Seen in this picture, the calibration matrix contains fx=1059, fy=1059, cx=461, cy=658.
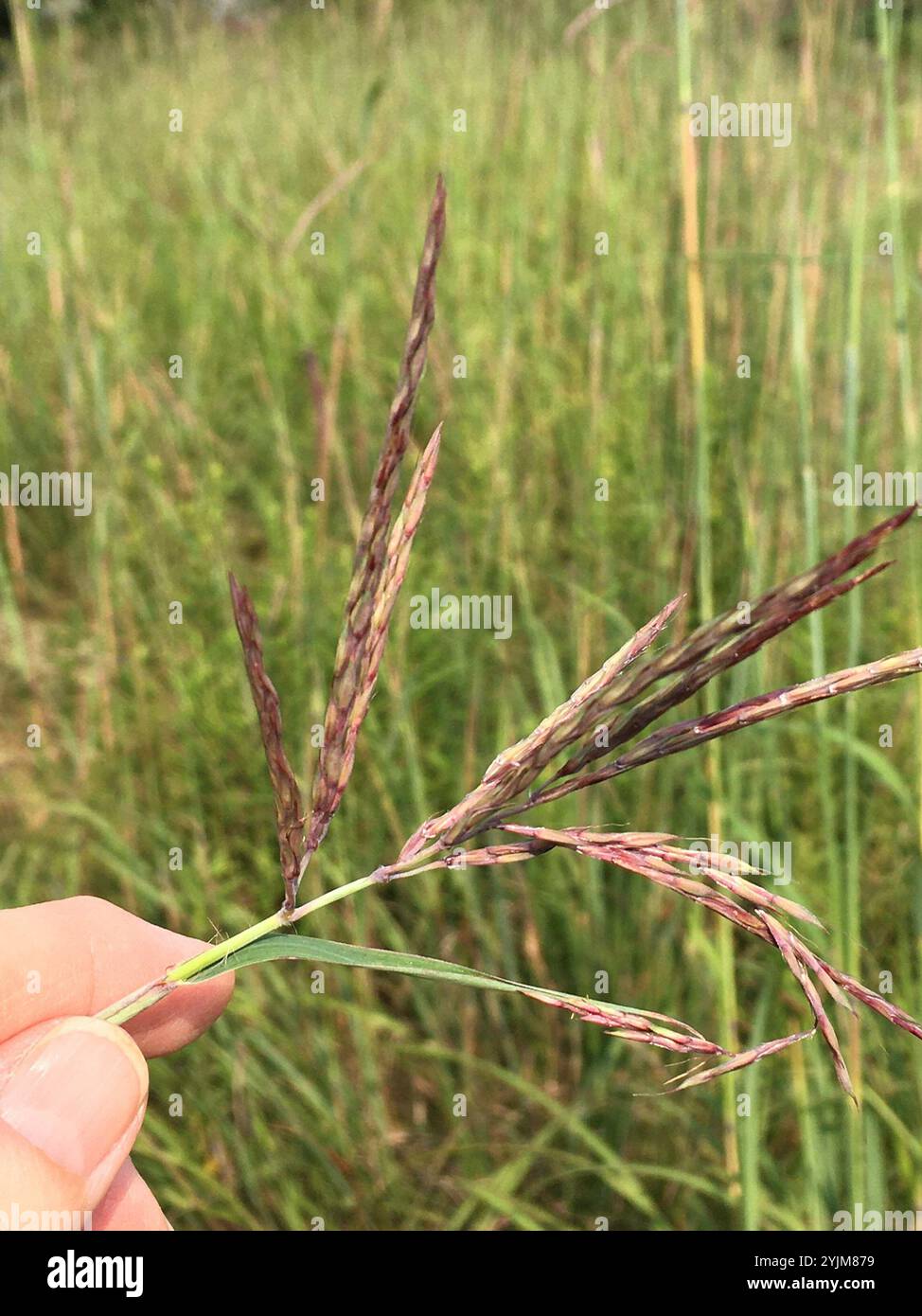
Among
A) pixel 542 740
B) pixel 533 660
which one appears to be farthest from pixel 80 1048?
pixel 533 660

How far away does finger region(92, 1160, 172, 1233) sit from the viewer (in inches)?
28.5

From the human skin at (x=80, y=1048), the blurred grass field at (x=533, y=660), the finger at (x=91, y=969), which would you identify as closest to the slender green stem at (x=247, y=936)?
the human skin at (x=80, y=1048)

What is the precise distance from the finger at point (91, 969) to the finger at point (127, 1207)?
9 centimetres

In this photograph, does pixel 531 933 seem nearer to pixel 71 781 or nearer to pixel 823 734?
pixel 823 734

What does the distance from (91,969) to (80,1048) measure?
224 millimetres

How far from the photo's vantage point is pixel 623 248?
5.77 ft

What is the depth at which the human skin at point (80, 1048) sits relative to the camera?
595 millimetres

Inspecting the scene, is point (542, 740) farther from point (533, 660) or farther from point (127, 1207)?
point (533, 660)

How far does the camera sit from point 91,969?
0.81 meters

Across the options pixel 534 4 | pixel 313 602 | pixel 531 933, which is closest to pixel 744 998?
pixel 531 933

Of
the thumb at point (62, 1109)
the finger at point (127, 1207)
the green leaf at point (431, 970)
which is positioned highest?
the green leaf at point (431, 970)

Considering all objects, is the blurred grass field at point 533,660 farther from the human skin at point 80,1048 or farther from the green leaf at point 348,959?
the green leaf at point 348,959

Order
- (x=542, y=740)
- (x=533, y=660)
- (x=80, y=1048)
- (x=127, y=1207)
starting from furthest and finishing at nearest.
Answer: (x=533, y=660) → (x=127, y=1207) → (x=80, y=1048) → (x=542, y=740)

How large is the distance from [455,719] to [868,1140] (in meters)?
0.71
